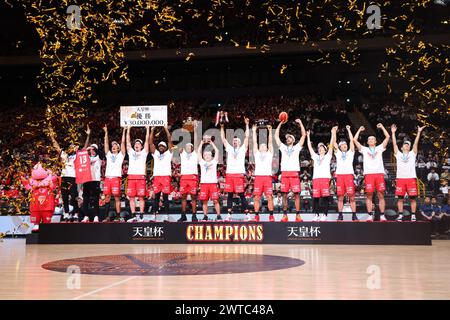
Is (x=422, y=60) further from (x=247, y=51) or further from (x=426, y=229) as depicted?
(x=426, y=229)

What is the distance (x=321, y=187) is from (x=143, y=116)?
4.62 metres

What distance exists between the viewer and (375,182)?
11.9 metres

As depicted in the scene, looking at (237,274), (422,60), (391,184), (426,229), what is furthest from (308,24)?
(237,274)

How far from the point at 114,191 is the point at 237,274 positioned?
669 cm

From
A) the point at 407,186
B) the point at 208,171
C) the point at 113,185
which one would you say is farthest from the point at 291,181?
the point at 113,185

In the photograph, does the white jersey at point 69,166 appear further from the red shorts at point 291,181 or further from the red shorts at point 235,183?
the red shorts at point 291,181

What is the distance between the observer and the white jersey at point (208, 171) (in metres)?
12.7

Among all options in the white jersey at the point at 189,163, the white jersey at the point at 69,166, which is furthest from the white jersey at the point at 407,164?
the white jersey at the point at 69,166

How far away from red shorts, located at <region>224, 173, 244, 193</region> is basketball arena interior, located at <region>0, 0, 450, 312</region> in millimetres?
33

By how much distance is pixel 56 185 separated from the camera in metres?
13.0

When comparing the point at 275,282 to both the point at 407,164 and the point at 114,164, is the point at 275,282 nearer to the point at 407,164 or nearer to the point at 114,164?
the point at 407,164

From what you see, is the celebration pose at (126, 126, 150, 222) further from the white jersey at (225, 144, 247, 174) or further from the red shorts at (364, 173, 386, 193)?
the red shorts at (364, 173, 386, 193)

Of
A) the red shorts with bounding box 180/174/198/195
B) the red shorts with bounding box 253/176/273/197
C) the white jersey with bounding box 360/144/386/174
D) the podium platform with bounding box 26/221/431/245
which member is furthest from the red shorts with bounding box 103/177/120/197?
the white jersey with bounding box 360/144/386/174

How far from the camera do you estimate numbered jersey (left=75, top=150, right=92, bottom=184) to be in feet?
40.5
